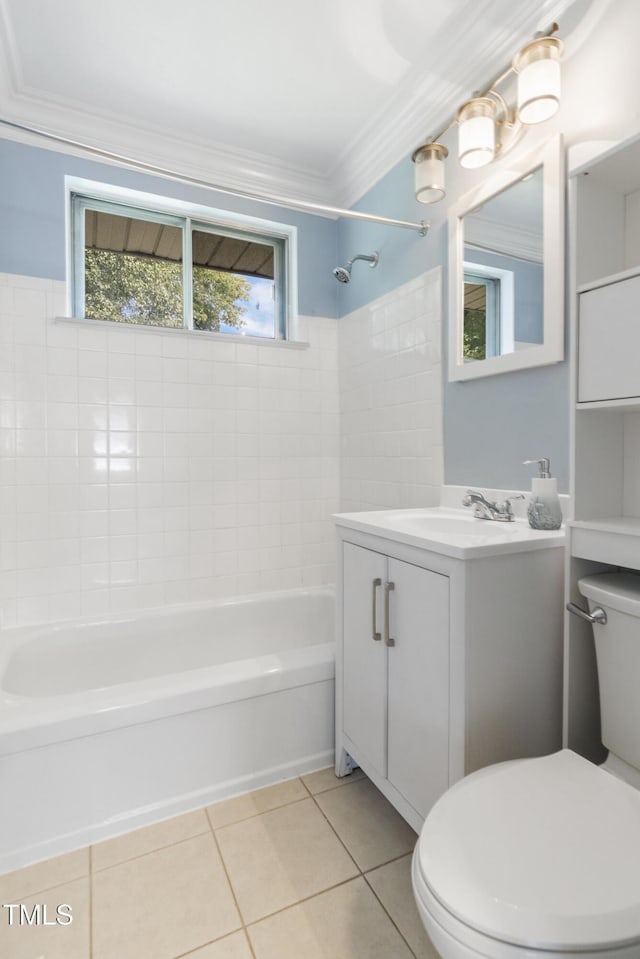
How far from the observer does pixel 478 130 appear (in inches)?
60.1

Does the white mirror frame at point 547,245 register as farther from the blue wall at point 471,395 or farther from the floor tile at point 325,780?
the floor tile at point 325,780

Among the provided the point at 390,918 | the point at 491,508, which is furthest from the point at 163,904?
the point at 491,508

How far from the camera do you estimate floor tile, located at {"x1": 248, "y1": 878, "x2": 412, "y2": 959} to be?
110 centimetres

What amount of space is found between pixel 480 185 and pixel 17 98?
1.85m

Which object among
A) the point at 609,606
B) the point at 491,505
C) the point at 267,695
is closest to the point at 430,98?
the point at 491,505

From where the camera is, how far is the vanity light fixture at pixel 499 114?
4.36 feet

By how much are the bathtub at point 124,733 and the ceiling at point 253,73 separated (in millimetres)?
2126

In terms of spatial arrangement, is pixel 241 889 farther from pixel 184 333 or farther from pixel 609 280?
pixel 184 333

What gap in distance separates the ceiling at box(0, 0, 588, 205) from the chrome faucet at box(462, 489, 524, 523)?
1423mm

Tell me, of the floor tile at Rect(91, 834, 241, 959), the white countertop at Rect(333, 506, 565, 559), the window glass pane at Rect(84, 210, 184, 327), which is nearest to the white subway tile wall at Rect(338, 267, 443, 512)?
the white countertop at Rect(333, 506, 565, 559)

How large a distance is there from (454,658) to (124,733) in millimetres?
1029

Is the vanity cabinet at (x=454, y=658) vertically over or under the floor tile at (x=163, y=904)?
over

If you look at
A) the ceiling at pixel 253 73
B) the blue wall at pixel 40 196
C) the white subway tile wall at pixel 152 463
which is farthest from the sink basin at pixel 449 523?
the blue wall at pixel 40 196

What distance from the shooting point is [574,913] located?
663mm
